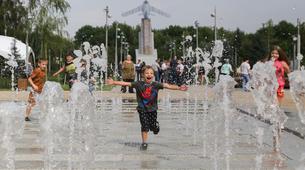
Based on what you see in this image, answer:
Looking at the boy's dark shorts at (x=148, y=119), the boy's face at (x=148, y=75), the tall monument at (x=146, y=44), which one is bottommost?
the boy's dark shorts at (x=148, y=119)

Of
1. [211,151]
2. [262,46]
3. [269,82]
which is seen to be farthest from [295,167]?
[262,46]

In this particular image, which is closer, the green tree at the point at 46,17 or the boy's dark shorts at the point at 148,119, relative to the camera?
the boy's dark shorts at the point at 148,119

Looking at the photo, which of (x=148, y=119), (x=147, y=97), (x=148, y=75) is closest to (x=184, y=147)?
(x=148, y=119)

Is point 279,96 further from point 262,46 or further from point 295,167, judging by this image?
point 262,46

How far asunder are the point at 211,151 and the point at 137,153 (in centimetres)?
102

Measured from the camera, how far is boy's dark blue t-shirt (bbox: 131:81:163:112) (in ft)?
29.5

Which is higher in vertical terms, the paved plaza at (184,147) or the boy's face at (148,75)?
the boy's face at (148,75)

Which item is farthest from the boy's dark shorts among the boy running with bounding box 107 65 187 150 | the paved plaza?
the paved plaza

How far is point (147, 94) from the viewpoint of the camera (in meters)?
9.02

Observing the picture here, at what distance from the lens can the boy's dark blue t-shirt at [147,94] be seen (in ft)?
29.5

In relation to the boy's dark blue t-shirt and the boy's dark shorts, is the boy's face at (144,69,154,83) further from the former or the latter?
the boy's dark shorts

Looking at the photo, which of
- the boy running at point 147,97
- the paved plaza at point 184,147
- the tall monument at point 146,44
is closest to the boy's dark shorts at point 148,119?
the boy running at point 147,97

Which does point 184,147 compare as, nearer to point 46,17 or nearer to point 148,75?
point 148,75

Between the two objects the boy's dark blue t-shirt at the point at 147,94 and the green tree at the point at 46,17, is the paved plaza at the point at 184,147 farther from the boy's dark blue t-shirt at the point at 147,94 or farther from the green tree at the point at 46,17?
the green tree at the point at 46,17
